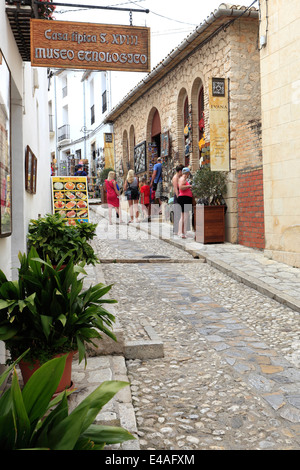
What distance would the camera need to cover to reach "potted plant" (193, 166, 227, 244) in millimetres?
9008

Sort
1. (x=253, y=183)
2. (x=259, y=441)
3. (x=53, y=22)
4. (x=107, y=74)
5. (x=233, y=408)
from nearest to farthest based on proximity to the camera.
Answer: (x=259, y=441) < (x=233, y=408) < (x=53, y=22) < (x=253, y=183) < (x=107, y=74)

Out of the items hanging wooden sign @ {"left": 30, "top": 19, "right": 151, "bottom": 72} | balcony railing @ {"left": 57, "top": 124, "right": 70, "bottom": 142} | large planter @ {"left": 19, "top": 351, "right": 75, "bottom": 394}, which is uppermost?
balcony railing @ {"left": 57, "top": 124, "right": 70, "bottom": 142}

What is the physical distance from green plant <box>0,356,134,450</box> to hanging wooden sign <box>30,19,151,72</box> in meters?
4.12

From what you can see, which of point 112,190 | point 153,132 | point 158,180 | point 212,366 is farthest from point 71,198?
point 212,366

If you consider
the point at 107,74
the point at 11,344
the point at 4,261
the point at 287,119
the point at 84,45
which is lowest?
the point at 11,344

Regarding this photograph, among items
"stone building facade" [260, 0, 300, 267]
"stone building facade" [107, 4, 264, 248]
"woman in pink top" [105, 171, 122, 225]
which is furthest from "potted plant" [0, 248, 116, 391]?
"woman in pink top" [105, 171, 122, 225]

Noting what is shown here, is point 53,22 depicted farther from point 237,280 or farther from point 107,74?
point 107,74

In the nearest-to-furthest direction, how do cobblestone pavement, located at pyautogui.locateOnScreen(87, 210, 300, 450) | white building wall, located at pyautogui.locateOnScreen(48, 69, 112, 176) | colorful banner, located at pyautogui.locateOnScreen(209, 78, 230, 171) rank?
cobblestone pavement, located at pyautogui.locateOnScreen(87, 210, 300, 450) → colorful banner, located at pyautogui.locateOnScreen(209, 78, 230, 171) → white building wall, located at pyautogui.locateOnScreen(48, 69, 112, 176)

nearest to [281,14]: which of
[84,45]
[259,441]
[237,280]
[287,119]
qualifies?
[287,119]

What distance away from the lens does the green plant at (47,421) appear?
54.3 inches

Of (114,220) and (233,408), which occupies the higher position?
(114,220)

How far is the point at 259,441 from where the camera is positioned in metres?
2.41

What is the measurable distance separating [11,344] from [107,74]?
2044 centimetres

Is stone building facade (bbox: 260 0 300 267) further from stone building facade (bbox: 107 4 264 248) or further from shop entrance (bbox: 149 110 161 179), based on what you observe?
shop entrance (bbox: 149 110 161 179)
